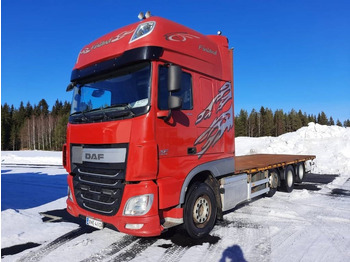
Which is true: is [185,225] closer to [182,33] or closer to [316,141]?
[182,33]

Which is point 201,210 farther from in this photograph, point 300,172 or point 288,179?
point 300,172

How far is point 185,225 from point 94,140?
2144 mm

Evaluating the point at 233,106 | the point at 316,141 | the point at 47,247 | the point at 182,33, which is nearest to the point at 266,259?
the point at 233,106

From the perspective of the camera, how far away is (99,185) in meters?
4.16

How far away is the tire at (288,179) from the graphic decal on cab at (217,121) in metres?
4.38

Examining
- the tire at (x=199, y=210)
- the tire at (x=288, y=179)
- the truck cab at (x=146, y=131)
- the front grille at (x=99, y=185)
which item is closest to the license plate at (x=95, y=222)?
the truck cab at (x=146, y=131)

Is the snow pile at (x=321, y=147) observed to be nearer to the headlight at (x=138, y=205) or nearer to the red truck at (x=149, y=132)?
the red truck at (x=149, y=132)

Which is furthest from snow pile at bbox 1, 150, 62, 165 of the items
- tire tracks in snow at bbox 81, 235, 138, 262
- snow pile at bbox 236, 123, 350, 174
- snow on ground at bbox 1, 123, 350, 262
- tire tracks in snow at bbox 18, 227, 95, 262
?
tire tracks in snow at bbox 81, 235, 138, 262

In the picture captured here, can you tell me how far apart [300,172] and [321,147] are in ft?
34.9

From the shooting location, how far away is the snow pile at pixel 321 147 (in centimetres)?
1520

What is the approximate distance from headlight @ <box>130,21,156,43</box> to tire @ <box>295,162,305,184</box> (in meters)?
8.44

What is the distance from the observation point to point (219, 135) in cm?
532

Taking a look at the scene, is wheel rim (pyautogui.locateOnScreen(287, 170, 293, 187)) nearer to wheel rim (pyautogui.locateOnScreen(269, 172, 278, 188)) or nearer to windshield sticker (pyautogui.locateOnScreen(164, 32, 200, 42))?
wheel rim (pyautogui.locateOnScreen(269, 172, 278, 188))

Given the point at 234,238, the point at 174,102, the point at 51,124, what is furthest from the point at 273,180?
the point at 51,124
